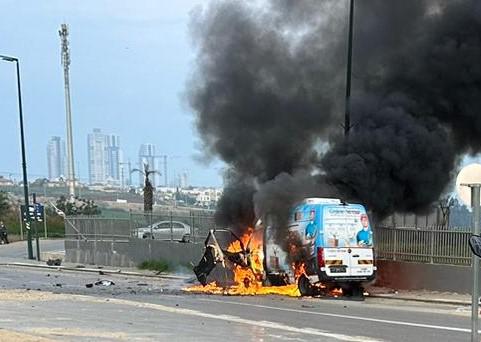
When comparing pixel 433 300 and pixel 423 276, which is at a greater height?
pixel 423 276

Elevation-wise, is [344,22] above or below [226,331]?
above

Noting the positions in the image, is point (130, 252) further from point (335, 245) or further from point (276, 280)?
point (335, 245)

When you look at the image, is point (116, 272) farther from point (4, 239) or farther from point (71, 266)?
point (4, 239)

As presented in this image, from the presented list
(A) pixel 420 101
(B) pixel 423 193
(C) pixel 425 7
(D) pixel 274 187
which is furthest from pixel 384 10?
(D) pixel 274 187

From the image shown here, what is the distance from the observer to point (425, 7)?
84.4 feet

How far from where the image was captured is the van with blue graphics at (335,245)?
1656 cm

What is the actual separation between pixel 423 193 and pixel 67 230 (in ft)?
53.1

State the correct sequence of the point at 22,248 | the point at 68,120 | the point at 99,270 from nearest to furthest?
the point at 99,270, the point at 22,248, the point at 68,120

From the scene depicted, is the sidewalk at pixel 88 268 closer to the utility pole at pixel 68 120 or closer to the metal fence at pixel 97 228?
the metal fence at pixel 97 228

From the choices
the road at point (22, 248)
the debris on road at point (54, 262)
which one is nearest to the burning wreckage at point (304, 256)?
the debris on road at point (54, 262)

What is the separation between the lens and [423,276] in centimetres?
1817

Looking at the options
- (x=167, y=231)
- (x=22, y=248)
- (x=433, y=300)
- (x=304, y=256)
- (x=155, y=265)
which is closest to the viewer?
(x=433, y=300)

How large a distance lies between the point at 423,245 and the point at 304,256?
3.11 meters

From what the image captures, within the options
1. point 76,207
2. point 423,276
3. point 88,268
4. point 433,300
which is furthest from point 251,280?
point 76,207
